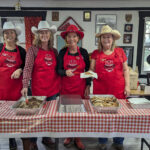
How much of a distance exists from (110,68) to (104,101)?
0.59m

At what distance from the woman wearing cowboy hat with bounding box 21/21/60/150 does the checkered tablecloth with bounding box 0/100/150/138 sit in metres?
0.69

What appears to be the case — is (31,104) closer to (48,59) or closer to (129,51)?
(48,59)

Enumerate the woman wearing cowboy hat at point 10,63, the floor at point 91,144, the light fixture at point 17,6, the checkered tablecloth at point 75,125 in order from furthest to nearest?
the light fixture at point 17,6 < the floor at point 91,144 < the woman wearing cowboy hat at point 10,63 < the checkered tablecloth at point 75,125

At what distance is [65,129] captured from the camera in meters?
1.47

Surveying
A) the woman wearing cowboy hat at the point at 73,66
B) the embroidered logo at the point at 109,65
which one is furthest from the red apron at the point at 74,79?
the embroidered logo at the point at 109,65

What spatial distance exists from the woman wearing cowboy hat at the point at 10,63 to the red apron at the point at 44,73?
0.21 metres

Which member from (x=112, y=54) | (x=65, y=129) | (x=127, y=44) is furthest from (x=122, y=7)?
(x=65, y=129)

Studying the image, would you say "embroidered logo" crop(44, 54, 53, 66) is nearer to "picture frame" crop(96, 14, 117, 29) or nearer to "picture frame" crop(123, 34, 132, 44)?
"picture frame" crop(96, 14, 117, 29)

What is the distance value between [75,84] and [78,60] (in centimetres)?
31

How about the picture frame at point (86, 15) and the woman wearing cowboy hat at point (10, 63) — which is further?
the picture frame at point (86, 15)

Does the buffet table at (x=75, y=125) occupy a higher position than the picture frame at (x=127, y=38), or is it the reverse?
the picture frame at (x=127, y=38)

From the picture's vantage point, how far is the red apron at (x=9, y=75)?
7.01 ft

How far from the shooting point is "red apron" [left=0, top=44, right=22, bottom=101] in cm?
214

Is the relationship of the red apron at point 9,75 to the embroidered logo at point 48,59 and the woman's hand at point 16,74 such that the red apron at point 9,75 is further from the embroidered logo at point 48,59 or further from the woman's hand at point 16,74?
the embroidered logo at point 48,59
